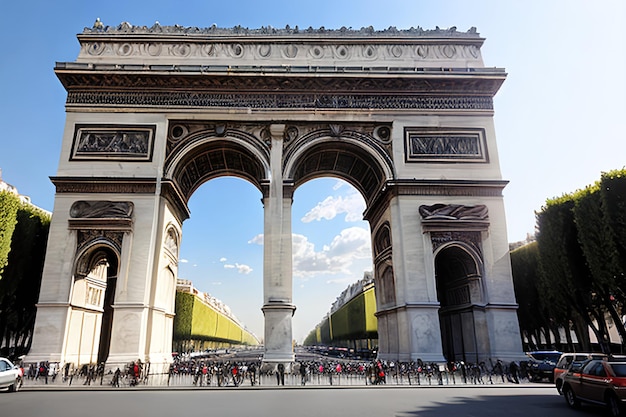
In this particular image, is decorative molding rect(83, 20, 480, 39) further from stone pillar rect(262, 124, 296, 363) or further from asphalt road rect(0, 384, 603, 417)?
asphalt road rect(0, 384, 603, 417)

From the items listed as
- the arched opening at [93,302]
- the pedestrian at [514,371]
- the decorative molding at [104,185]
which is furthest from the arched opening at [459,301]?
the arched opening at [93,302]

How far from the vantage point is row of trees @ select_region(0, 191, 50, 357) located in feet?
74.4

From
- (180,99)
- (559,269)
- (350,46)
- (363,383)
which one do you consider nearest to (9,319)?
(180,99)

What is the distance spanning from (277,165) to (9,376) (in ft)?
48.3

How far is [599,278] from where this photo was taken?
20953 millimetres

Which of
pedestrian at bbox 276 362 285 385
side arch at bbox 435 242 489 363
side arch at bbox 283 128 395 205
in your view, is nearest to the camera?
pedestrian at bbox 276 362 285 385

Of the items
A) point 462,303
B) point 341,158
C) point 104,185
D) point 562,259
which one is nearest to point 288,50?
point 341,158

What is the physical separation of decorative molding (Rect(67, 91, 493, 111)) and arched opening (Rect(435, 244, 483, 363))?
855 centimetres

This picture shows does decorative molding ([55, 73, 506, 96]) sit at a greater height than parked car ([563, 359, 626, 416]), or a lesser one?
greater

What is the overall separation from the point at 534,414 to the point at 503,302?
12.2 meters

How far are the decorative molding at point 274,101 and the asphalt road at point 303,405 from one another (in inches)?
604

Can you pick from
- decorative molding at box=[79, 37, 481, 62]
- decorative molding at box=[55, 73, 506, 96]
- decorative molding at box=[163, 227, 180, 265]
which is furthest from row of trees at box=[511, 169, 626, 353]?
decorative molding at box=[163, 227, 180, 265]

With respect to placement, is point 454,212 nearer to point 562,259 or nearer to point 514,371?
point 562,259

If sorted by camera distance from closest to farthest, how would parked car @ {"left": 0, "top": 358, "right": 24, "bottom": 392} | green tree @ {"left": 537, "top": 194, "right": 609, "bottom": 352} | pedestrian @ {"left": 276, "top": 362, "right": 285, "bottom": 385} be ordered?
parked car @ {"left": 0, "top": 358, "right": 24, "bottom": 392}
pedestrian @ {"left": 276, "top": 362, "right": 285, "bottom": 385}
green tree @ {"left": 537, "top": 194, "right": 609, "bottom": 352}
